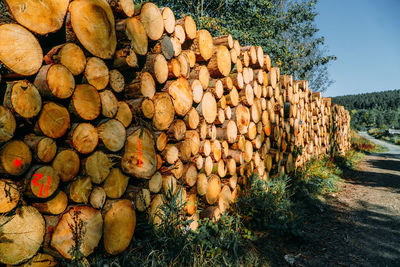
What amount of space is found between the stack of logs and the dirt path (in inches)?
46.5

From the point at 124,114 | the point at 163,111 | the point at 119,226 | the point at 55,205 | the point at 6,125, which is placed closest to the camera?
the point at 6,125

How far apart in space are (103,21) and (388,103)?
6615cm

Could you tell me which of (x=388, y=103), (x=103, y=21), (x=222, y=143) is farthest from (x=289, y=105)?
(x=388, y=103)

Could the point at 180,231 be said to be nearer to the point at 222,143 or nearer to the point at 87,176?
the point at 87,176

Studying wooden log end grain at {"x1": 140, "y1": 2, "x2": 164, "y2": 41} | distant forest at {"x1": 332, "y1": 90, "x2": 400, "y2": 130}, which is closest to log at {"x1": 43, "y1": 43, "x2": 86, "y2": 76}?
wooden log end grain at {"x1": 140, "y1": 2, "x2": 164, "y2": 41}

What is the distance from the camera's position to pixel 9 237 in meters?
1.37

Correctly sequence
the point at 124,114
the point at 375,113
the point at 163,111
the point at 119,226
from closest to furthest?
1. the point at 119,226
2. the point at 124,114
3. the point at 163,111
4. the point at 375,113

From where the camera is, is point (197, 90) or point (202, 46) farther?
point (202, 46)

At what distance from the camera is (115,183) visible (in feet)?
6.40

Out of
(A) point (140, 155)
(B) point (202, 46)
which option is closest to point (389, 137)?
(B) point (202, 46)

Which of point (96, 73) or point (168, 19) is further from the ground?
point (168, 19)

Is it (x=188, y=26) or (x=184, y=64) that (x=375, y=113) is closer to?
(x=188, y=26)

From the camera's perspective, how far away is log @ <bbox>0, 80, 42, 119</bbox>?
1339 millimetres

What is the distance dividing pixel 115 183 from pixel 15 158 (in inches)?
28.8
